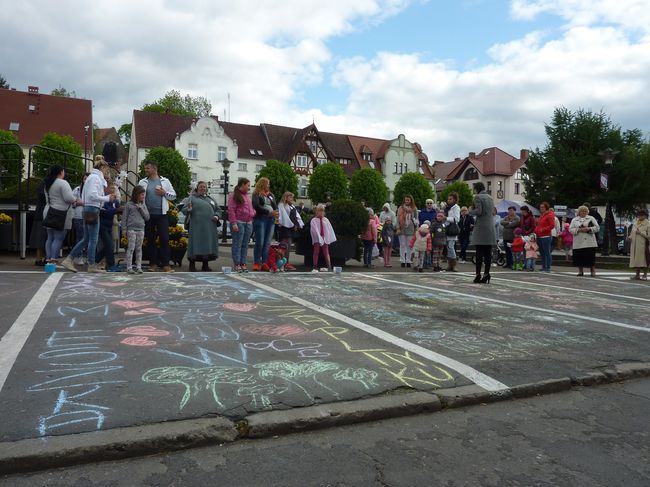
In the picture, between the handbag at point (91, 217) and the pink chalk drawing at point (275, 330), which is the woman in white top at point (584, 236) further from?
the handbag at point (91, 217)

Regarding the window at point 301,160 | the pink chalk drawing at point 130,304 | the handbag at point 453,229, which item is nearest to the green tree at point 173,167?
the window at point 301,160

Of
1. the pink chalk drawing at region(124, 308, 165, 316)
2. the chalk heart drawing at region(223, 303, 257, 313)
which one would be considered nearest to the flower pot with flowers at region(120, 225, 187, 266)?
the chalk heart drawing at region(223, 303, 257, 313)

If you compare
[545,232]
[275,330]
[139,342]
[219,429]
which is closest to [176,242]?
[275,330]

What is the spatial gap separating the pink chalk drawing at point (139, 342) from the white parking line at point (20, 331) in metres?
0.78

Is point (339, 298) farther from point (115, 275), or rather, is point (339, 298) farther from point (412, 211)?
point (412, 211)

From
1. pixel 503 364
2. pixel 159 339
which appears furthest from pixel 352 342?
pixel 159 339

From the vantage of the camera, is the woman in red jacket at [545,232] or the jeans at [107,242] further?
the woman in red jacket at [545,232]

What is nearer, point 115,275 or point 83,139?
point 115,275

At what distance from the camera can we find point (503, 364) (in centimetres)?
418

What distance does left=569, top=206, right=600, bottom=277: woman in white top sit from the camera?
40.3 ft

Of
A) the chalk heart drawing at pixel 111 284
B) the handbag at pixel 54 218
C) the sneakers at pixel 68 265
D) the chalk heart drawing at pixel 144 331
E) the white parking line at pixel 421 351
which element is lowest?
the white parking line at pixel 421 351

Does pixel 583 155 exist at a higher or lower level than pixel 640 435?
higher

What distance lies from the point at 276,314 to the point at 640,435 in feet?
12.1

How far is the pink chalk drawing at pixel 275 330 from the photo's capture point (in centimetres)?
488
